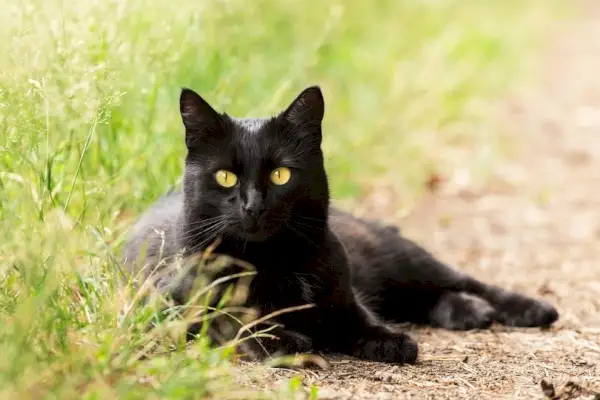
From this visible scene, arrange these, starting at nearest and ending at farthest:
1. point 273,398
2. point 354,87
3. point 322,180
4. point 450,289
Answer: point 273,398 → point 322,180 → point 450,289 → point 354,87

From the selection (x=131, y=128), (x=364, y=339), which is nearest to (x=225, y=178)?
(x=364, y=339)

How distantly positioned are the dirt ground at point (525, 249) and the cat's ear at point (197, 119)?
2.62 feet

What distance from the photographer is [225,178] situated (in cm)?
274

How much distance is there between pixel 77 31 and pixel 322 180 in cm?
100

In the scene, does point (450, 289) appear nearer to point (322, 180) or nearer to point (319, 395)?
point (322, 180)

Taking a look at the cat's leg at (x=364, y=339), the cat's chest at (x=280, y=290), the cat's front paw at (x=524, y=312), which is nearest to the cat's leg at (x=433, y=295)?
the cat's front paw at (x=524, y=312)

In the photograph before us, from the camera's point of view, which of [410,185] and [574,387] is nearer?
[574,387]

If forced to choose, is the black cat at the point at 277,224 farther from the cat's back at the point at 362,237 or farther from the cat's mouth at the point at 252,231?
the cat's back at the point at 362,237

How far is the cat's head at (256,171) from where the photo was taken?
269 centimetres

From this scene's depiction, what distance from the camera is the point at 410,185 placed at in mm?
5703

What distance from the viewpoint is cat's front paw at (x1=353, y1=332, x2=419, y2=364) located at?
9.28ft

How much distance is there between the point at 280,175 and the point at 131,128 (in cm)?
108

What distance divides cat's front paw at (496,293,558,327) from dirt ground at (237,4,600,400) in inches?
2.3

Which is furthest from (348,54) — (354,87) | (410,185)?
(410,185)
